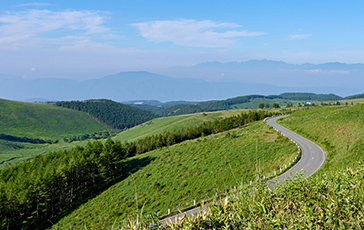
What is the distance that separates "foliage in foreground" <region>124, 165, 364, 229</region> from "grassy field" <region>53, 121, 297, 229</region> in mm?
31901

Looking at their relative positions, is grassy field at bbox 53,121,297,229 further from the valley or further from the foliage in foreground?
the foliage in foreground

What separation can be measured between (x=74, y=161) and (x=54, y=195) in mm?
10518

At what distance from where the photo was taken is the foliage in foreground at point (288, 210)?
5625 millimetres

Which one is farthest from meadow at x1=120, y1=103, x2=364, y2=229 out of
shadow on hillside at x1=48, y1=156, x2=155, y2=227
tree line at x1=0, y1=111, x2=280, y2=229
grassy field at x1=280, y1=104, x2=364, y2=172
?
tree line at x1=0, y1=111, x2=280, y2=229

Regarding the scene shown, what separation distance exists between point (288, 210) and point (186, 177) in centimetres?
4860

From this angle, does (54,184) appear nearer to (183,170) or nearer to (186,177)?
(183,170)

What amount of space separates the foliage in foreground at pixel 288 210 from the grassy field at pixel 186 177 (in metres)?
31.9

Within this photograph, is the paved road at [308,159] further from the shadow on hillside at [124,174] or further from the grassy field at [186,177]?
the shadow on hillside at [124,174]

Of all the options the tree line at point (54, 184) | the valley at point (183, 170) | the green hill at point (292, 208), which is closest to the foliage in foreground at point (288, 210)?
the green hill at point (292, 208)

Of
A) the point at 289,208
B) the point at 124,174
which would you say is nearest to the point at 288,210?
the point at 289,208

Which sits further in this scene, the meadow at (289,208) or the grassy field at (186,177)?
the grassy field at (186,177)

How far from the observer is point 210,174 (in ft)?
166

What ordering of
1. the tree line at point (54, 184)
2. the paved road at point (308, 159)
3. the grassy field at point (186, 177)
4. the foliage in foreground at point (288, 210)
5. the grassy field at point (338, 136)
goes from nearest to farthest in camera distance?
the foliage in foreground at point (288, 210) → the grassy field at point (338, 136) → the paved road at point (308, 159) → the grassy field at point (186, 177) → the tree line at point (54, 184)

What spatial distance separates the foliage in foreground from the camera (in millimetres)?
5625
